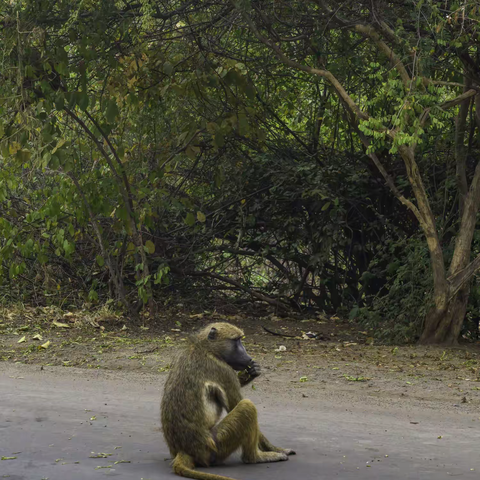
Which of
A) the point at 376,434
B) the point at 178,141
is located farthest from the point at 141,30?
the point at 376,434

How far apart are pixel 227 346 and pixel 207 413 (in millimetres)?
585

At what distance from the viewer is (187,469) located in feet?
17.2

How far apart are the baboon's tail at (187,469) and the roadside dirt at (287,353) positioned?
3061 millimetres

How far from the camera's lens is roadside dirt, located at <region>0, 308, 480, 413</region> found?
8.54 m

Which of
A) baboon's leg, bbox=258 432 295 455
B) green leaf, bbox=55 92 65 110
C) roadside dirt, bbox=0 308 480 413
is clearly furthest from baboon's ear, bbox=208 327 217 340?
green leaf, bbox=55 92 65 110

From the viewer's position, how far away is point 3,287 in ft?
48.8

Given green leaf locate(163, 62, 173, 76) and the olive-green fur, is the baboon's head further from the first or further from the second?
green leaf locate(163, 62, 173, 76)

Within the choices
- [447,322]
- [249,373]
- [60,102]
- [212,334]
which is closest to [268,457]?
[249,373]

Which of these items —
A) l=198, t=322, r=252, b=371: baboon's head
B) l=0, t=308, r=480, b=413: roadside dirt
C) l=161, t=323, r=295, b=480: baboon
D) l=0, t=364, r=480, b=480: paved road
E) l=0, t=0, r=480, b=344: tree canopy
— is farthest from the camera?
l=0, t=0, r=480, b=344: tree canopy

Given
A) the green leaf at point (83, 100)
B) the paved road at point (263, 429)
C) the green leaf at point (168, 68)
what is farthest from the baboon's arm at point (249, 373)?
the green leaf at point (168, 68)

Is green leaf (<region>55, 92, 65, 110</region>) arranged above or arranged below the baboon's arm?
above

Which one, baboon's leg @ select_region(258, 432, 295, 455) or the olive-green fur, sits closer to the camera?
the olive-green fur

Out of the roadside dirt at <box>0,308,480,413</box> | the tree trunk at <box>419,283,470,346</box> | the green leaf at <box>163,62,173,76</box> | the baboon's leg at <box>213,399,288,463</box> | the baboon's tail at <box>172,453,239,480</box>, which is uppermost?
the green leaf at <box>163,62,173,76</box>

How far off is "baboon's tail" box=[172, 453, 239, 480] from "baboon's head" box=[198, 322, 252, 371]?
0.78 m
